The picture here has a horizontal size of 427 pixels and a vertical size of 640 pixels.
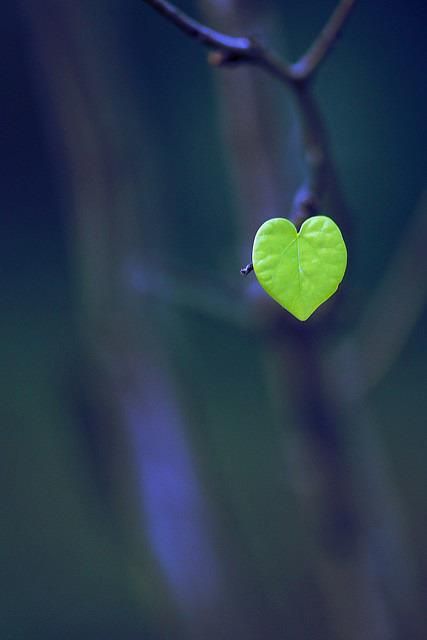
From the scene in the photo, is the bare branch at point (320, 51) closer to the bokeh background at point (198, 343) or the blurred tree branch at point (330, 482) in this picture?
the bokeh background at point (198, 343)

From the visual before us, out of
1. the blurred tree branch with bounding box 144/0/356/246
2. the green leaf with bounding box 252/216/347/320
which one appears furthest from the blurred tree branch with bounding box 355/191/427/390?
the green leaf with bounding box 252/216/347/320

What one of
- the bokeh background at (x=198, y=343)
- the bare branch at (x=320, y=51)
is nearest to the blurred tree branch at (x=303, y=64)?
the bare branch at (x=320, y=51)

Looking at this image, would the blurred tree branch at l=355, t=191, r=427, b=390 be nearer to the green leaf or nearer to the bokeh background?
the bokeh background

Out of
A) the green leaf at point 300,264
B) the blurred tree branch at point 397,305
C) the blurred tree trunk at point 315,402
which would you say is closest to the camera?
the green leaf at point 300,264

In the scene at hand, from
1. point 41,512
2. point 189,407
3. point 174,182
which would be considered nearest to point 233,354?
point 174,182

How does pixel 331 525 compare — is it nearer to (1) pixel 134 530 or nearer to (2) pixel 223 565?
(2) pixel 223 565

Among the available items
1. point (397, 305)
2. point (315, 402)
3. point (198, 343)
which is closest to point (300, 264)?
point (315, 402)
